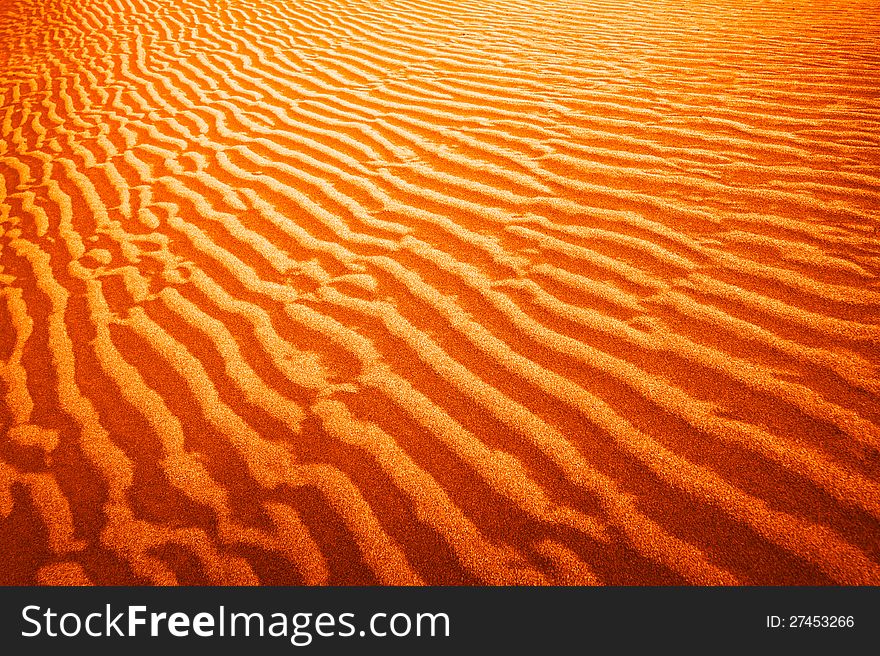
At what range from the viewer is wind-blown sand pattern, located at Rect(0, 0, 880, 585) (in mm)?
1455

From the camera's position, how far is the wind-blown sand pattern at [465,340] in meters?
1.46

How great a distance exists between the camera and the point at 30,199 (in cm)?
352

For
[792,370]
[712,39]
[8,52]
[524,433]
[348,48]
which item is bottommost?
[524,433]

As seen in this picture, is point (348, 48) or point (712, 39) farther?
point (348, 48)

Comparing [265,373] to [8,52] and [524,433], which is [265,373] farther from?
[8,52]

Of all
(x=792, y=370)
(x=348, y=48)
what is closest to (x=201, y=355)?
(x=792, y=370)

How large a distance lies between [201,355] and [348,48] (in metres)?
5.06

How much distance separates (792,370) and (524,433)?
0.91 m

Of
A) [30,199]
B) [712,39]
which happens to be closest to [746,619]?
[30,199]

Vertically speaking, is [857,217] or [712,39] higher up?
[712,39]

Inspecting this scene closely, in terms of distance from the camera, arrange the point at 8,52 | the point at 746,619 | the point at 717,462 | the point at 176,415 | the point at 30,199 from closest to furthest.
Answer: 1. the point at 746,619
2. the point at 717,462
3. the point at 176,415
4. the point at 30,199
5. the point at 8,52

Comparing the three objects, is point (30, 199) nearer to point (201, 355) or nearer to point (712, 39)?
point (201, 355)

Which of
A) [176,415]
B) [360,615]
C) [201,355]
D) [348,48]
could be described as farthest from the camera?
[348,48]

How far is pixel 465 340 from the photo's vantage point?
2.03 m
